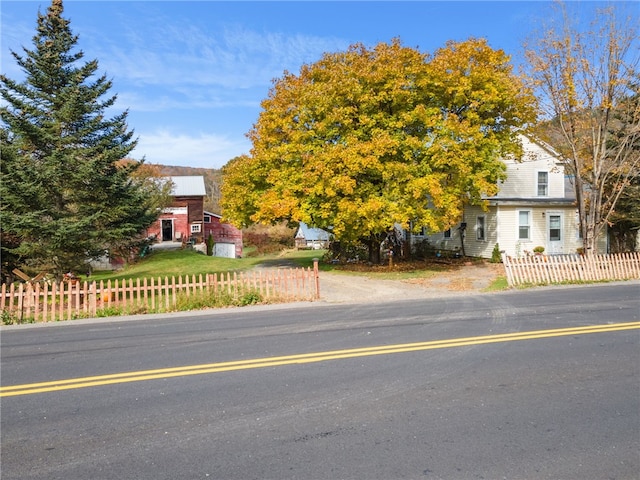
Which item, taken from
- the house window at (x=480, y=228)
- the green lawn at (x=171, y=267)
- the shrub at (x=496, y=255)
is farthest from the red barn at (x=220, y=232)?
the shrub at (x=496, y=255)

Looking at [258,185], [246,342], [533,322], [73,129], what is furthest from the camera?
[258,185]

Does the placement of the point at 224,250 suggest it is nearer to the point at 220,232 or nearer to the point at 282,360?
the point at 220,232

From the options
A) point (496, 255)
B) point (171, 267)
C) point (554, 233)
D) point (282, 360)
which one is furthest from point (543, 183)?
point (282, 360)

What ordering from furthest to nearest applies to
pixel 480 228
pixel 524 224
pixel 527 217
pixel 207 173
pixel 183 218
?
1. pixel 207 173
2. pixel 183 218
3. pixel 480 228
4. pixel 527 217
5. pixel 524 224

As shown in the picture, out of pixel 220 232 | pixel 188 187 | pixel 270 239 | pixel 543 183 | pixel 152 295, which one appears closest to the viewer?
pixel 152 295

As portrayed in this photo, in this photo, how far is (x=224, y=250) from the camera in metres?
43.0

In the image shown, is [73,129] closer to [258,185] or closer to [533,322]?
[258,185]

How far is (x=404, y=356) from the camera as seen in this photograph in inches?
260

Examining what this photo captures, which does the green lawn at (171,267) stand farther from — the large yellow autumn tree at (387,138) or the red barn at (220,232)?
the red barn at (220,232)

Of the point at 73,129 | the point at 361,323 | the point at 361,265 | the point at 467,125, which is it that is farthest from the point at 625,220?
the point at 73,129

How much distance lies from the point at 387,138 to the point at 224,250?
90.7 feet

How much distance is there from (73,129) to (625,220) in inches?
1112

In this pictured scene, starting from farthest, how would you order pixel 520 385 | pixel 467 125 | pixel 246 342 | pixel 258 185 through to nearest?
pixel 258 185 → pixel 467 125 → pixel 246 342 → pixel 520 385

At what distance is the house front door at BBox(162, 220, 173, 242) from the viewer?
45.4 m
